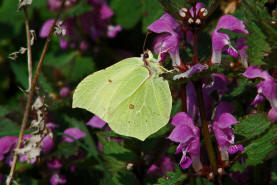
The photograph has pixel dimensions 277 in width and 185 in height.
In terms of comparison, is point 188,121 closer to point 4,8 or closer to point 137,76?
point 137,76

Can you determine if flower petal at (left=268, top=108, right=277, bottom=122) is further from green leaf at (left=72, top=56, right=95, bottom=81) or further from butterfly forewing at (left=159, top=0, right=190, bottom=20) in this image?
green leaf at (left=72, top=56, right=95, bottom=81)

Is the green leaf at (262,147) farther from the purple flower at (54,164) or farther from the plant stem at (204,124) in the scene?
the purple flower at (54,164)

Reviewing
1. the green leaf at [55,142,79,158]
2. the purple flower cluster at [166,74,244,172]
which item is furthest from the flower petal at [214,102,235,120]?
the green leaf at [55,142,79,158]

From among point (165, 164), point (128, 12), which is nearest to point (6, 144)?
point (165, 164)

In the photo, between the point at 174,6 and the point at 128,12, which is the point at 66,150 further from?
the point at 128,12

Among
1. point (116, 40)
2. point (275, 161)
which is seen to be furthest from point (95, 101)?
point (116, 40)

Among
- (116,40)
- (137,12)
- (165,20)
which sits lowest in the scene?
(116,40)

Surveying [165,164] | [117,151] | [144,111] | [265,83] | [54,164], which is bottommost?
[165,164]
